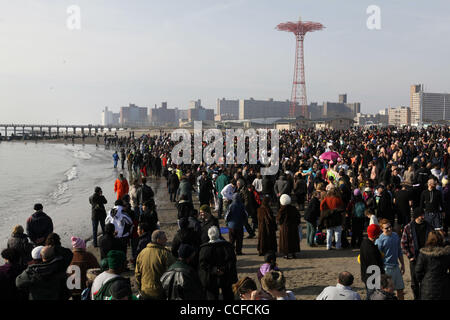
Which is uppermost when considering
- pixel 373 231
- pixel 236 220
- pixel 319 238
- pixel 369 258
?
pixel 373 231

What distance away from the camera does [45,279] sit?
15.7 feet

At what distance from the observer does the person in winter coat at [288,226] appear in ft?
28.2

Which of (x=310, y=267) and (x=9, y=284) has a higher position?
(x=9, y=284)

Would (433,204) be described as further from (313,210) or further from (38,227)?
(38,227)

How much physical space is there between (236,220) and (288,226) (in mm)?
1186

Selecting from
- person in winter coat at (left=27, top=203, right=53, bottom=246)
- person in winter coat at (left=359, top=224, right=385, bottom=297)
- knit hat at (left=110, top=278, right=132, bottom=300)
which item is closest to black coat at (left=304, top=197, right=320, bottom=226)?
person in winter coat at (left=359, top=224, right=385, bottom=297)

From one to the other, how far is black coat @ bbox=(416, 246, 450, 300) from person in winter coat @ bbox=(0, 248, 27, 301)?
5071 millimetres

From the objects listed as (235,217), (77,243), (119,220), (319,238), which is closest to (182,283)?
(77,243)

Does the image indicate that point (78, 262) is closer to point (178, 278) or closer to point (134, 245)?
point (178, 278)

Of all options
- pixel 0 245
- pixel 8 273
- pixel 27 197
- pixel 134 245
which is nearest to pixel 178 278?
pixel 8 273

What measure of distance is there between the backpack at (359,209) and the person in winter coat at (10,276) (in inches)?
269

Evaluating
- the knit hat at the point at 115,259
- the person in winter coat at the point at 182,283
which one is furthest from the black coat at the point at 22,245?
the person in winter coat at the point at 182,283

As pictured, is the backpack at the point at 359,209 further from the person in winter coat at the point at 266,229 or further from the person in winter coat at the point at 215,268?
the person in winter coat at the point at 215,268

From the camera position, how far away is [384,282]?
4355 millimetres
